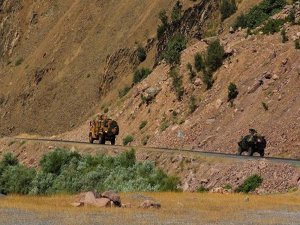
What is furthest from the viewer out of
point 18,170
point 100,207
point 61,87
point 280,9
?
point 61,87

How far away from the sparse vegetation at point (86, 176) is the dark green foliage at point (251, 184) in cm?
352

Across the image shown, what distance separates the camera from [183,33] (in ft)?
242

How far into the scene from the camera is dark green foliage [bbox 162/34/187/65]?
64.3 metres

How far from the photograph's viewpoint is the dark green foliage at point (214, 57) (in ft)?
190

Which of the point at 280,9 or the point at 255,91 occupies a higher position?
the point at 280,9

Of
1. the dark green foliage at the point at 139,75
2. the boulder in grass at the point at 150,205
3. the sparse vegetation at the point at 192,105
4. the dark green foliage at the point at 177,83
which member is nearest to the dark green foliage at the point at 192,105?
the sparse vegetation at the point at 192,105

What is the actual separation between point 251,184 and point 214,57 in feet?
92.0

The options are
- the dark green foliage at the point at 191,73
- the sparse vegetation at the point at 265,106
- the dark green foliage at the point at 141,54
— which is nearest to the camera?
the sparse vegetation at the point at 265,106

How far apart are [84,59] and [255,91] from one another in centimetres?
3903

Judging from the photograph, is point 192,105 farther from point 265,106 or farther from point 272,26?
point 272,26

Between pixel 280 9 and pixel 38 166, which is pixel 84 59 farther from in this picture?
pixel 38 166

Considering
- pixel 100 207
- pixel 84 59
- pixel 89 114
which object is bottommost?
pixel 100 207

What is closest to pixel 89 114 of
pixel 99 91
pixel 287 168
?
pixel 99 91

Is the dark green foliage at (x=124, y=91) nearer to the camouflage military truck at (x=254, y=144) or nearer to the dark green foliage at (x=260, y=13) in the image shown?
the dark green foliage at (x=260, y=13)
